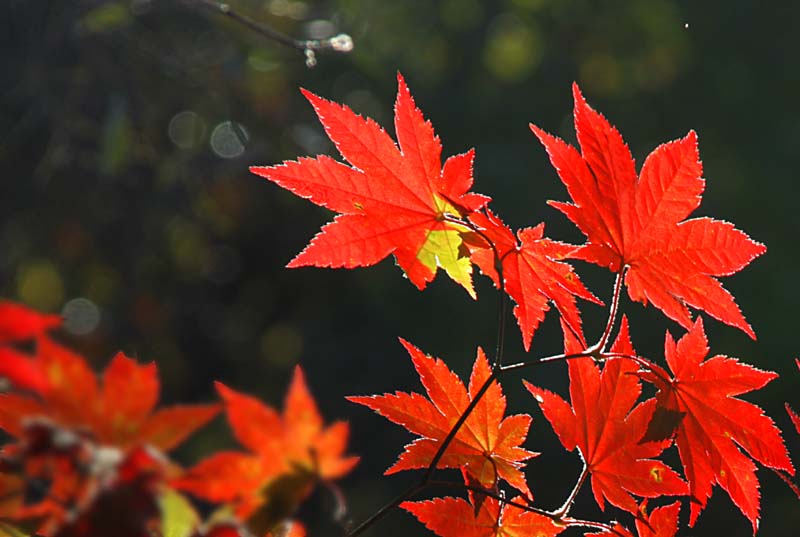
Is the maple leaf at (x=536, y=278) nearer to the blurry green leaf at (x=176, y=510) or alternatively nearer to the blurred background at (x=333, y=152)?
the blurry green leaf at (x=176, y=510)

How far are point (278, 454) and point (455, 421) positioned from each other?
31 cm

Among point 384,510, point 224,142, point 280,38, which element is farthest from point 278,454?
point 224,142

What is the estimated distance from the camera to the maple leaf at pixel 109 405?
0.29 metres

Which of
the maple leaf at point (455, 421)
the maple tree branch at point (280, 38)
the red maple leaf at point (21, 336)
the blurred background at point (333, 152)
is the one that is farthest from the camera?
the blurred background at point (333, 152)

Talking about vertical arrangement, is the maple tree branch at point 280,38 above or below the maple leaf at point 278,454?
below

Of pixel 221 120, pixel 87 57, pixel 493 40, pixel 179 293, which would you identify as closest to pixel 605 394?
pixel 87 57

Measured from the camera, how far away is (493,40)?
5.65 meters

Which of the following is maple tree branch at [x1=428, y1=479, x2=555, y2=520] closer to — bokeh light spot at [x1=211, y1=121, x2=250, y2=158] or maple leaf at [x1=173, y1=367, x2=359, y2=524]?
maple leaf at [x1=173, y1=367, x2=359, y2=524]

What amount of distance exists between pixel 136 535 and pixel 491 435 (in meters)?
0.37

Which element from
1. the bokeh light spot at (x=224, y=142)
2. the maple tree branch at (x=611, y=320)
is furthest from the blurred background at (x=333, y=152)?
the maple tree branch at (x=611, y=320)

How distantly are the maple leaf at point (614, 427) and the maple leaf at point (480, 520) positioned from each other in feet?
0.15

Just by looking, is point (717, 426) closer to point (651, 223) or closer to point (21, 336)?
point (651, 223)

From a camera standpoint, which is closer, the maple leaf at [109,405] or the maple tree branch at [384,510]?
the maple leaf at [109,405]

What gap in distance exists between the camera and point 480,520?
613 millimetres
